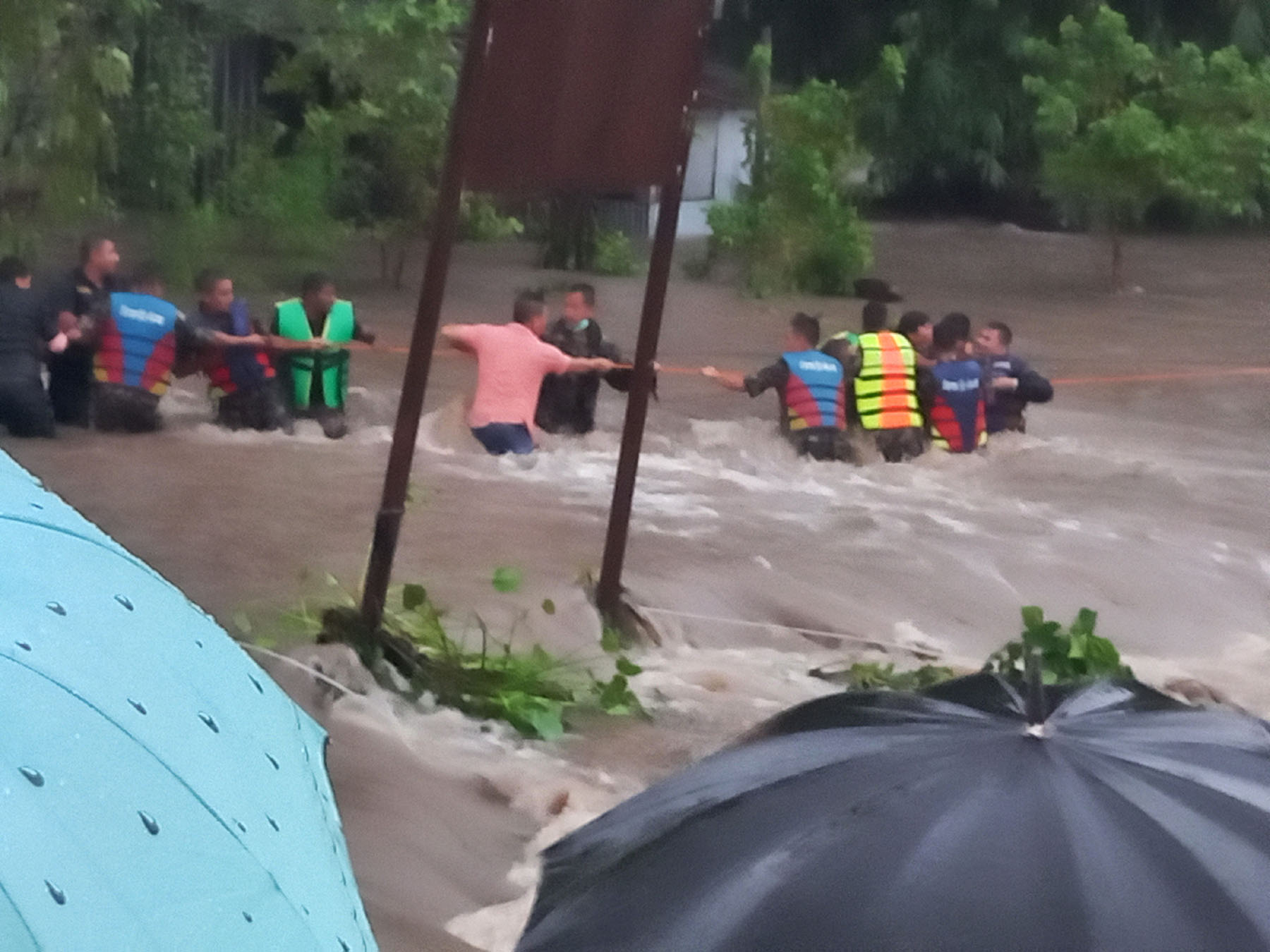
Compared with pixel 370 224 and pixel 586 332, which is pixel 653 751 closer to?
pixel 586 332

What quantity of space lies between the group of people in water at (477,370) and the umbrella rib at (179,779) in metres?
5.67

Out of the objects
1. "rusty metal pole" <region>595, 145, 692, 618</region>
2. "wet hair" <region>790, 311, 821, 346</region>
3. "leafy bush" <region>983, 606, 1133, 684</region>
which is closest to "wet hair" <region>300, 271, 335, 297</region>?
"wet hair" <region>790, 311, 821, 346</region>

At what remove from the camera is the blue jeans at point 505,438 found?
6859 millimetres

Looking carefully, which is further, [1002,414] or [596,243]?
[596,243]

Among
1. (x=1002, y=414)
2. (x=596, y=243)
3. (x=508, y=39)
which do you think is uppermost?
(x=508, y=39)

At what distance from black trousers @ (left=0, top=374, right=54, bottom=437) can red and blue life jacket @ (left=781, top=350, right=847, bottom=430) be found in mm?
3296

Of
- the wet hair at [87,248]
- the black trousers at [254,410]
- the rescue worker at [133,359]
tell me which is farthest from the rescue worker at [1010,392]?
the wet hair at [87,248]

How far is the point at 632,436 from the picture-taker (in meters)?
4.27

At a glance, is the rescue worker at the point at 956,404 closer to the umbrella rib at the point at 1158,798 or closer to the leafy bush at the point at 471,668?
the leafy bush at the point at 471,668

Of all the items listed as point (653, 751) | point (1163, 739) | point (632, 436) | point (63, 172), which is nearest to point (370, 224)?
point (63, 172)

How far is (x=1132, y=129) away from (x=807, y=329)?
5080mm

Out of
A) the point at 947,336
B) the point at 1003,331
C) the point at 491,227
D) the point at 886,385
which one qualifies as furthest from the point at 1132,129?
the point at 491,227

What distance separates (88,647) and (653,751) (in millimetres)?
2637

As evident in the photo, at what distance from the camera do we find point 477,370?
277 inches
